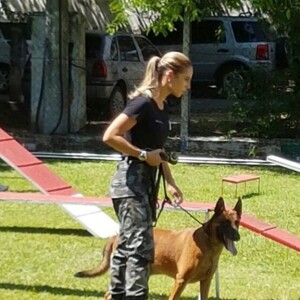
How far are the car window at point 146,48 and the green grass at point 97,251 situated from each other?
27.4 feet

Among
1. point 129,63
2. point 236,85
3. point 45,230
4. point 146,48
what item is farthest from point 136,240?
point 146,48

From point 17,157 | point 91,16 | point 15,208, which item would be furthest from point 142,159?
point 91,16

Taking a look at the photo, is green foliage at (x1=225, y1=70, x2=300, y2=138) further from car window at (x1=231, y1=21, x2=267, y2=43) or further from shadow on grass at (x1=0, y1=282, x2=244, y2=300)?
shadow on grass at (x1=0, y1=282, x2=244, y2=300)

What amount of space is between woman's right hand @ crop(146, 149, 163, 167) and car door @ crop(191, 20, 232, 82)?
728 inches

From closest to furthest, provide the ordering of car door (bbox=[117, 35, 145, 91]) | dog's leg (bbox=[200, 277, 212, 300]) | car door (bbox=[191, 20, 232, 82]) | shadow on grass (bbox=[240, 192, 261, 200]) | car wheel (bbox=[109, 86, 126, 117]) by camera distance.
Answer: dog's leg (bbox=[200, 277, 212, 300]), shadow on grass (bbox=[240, 192, 261, 200]), car wheel (bbox=[109, 86, 126, 117]), car door (bbox=[117, 35, 145, 91]), car door (bbox=[191, 20, 232, 82])

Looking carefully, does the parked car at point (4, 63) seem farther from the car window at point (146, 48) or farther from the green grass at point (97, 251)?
the green grass at point (97, 251)

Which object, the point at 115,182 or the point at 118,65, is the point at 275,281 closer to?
the point at 115,182

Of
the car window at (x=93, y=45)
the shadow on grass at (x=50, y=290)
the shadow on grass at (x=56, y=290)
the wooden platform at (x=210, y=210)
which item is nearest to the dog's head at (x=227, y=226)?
the wooden platform at (x=210, y=210)

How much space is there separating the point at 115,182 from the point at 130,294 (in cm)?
65

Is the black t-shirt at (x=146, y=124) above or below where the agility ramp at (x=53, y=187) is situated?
above

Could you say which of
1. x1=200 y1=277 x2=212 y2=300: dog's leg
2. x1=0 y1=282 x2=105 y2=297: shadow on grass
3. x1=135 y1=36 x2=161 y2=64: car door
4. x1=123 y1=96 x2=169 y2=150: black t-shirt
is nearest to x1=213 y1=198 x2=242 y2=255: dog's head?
x1=200 y1=277 x2=212 y2=300: dog's leg

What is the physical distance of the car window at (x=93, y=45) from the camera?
18312 millimetres

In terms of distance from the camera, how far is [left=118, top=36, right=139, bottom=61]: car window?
1908 cm

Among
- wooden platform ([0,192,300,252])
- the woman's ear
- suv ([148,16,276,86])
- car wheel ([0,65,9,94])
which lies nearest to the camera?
the woman's ear
